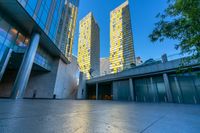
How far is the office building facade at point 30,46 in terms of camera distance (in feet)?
38.1

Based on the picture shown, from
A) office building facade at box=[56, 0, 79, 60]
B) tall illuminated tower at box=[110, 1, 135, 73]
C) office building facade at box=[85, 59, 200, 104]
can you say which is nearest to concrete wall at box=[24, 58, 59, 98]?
office building facade at box=[56, 0, 79, 60]

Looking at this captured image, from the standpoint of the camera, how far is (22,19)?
12867 millimetres

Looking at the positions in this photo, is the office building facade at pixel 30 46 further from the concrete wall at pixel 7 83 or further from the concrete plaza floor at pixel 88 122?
the concrete plaza floor at pixel 88 122

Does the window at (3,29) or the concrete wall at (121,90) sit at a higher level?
the window at (3,29)

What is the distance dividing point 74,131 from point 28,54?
14983 millimetres

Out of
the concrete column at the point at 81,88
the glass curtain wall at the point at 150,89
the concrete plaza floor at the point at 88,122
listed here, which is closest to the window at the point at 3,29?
the concrete plaza floor at the point at 88,122

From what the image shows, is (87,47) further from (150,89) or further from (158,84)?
(158,84)

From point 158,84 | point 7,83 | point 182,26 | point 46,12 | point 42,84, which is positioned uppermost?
point 46,12

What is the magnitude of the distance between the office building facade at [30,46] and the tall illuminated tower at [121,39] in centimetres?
3304

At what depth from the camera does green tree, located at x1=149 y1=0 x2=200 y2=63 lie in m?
3.40

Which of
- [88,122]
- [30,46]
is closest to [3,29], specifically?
[30,46]

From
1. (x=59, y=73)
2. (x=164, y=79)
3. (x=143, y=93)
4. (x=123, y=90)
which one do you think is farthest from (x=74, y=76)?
(x=164, y=79)

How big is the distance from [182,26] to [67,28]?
971 inches

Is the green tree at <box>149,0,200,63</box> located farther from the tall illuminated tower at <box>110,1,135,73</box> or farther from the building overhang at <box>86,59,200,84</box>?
the tall illuminated tower at <box>110,1,135,73</box>
